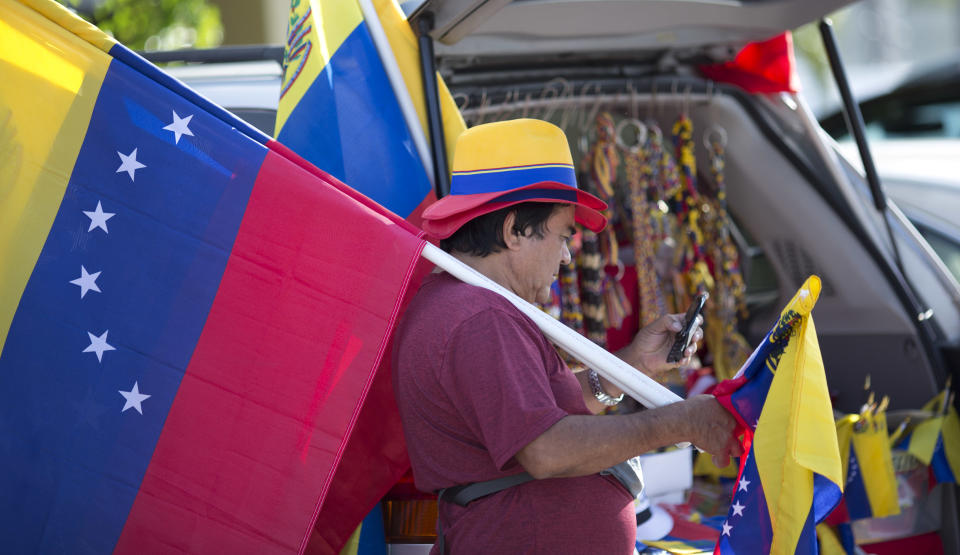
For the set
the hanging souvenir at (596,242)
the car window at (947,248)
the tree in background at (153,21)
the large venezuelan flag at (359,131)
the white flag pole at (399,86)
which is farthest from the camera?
the tree in background at (153,21)

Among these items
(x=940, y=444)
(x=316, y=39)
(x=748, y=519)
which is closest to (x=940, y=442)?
(x=940, y=444)

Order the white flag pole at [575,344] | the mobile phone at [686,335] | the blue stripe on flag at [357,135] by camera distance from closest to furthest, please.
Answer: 1. the white flag pole at [575,344]
2. the mobile phone at [686,335]
3. the blue stripe on flag at [357,135]

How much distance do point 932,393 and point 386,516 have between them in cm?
206

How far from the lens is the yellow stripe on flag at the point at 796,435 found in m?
1.82

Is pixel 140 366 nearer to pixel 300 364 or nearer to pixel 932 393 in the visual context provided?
pixel 300 364

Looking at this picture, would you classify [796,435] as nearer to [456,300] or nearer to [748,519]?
[748,519]

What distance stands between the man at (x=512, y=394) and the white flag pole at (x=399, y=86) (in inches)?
17.6

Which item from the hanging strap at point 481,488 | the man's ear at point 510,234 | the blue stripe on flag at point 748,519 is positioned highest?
the man's ear at point 510,234

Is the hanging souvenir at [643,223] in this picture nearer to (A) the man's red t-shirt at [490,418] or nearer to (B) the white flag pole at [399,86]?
(B) the white flag pole at [399,86]

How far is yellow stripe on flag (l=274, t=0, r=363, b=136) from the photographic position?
250 cm

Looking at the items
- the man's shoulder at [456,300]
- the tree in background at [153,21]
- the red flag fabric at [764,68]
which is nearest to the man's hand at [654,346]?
the man's shoulder at [456,300]

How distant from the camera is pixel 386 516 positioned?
8.11ft

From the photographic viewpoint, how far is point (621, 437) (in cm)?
180

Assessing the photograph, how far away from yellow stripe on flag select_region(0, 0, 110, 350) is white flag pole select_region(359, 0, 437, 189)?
32.2 inches
